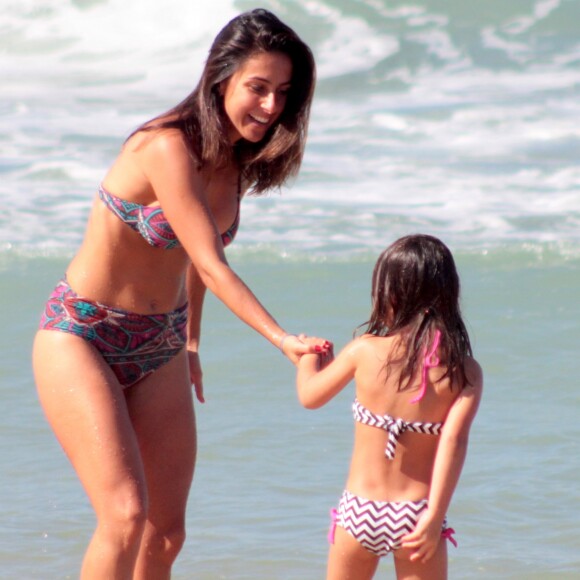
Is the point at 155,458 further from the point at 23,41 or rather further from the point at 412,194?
the point at 23,41

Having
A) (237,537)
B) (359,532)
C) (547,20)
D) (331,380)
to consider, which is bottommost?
(237,537)

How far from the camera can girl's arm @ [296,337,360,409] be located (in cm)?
287

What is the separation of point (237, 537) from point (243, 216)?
5.83 meters

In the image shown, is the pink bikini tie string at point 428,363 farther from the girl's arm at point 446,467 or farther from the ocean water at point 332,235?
the ocean water at point 332,235

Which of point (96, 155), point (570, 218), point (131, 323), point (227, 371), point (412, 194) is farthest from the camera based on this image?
point (96, 155)

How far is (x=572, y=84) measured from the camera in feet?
43.7

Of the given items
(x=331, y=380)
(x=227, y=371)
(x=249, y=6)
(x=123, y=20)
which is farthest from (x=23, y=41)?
(x=331, y=380)

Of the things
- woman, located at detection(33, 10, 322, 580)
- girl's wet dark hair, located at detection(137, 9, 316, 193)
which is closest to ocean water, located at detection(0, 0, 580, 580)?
woman, located at detection(33, 10, 322, 580)

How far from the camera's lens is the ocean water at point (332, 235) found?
4.50 meters

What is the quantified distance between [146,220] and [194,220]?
0.61 ft

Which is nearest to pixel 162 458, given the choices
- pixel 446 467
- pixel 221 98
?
pixel 446 467

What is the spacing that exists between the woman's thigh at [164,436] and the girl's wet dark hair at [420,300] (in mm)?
715

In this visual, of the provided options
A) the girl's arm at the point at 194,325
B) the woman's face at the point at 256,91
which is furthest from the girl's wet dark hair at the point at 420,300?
the girl's arm at the point at 194,325

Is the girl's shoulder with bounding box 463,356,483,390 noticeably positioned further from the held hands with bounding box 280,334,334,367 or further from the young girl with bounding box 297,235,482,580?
the held hands with bounding box 280,334,334,367
